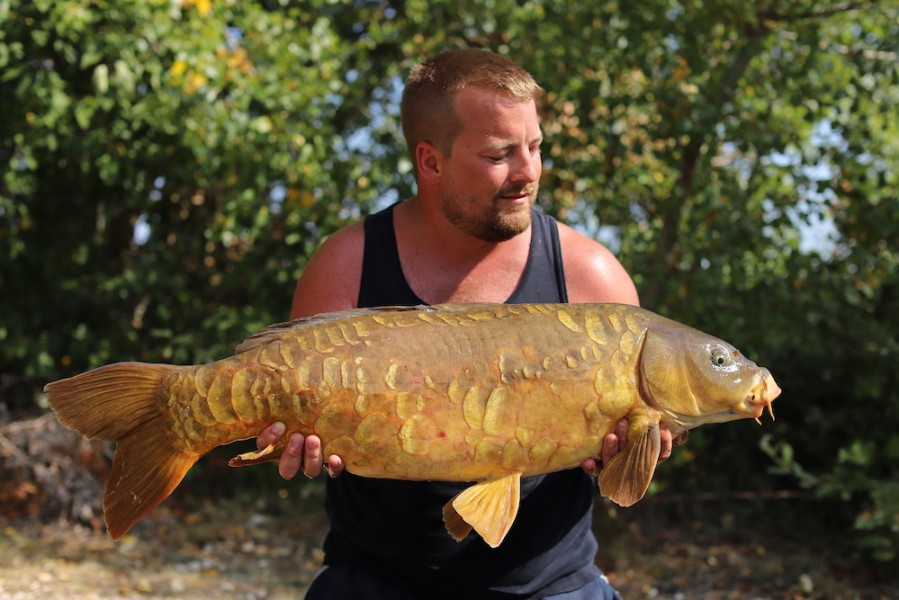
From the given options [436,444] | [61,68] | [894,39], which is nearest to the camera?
[436,444]

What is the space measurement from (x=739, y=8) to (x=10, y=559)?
4067mm

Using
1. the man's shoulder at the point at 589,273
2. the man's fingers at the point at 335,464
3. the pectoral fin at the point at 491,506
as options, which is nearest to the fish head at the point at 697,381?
the pectoral fin at the point at 491,506

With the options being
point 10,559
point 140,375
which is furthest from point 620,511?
point 140,375

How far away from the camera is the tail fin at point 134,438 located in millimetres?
2264

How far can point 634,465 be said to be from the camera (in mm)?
2197

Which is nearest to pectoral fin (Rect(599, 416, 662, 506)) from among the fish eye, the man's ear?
the fish eye

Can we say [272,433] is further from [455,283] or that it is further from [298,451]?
[455,283]

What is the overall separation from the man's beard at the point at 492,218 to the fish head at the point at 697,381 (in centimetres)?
48

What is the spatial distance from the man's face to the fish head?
503 millimetres

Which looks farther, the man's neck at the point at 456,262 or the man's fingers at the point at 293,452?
the man's neck at the point at 456,262

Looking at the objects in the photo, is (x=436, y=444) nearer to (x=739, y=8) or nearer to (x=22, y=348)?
(x=739, y=8)

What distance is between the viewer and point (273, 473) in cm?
573

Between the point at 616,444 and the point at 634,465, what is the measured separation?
0.23ft

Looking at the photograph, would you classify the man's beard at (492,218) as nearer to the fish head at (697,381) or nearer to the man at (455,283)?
the man at (455,283)
